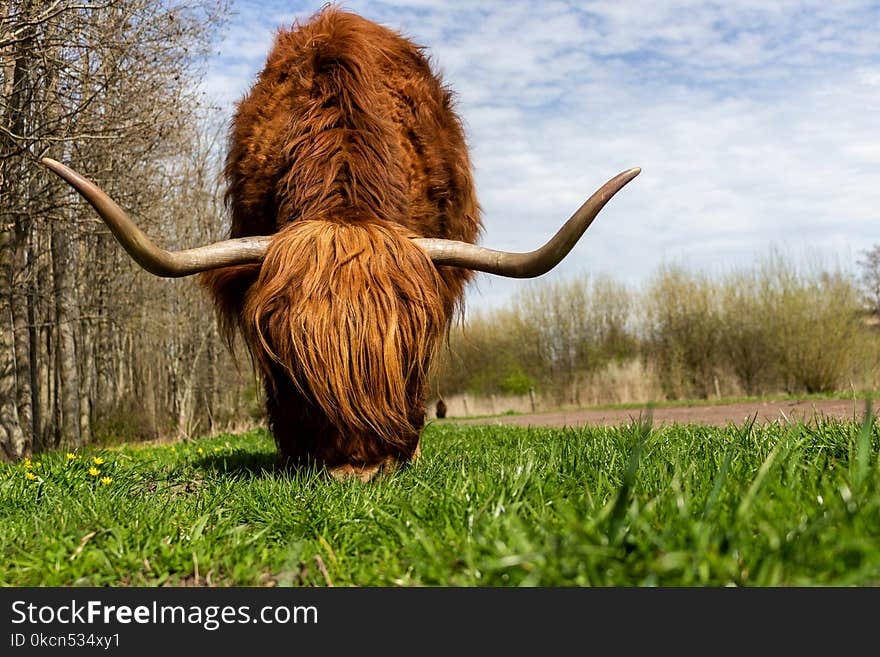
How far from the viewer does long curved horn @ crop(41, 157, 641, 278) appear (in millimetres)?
3569

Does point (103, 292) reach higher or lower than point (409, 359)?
higher

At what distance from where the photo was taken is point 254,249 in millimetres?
4184

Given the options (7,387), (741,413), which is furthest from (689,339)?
(7,387)

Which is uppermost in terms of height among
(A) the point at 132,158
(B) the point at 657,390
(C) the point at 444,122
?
(A) the point at 132,158

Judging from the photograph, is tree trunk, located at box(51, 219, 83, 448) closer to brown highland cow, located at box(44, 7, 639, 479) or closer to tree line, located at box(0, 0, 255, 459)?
tree line, located at box(0, 0, 255, 459)

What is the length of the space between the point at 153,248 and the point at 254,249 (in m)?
0.58

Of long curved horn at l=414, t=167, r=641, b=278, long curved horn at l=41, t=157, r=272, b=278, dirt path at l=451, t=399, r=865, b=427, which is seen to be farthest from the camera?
dirt path at l=451, t=399, r=865, b=427

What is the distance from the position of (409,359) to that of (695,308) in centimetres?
2562

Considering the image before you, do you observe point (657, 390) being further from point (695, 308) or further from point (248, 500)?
point (248, 500)

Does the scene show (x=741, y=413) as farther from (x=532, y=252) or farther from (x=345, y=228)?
(x=345, y=228)

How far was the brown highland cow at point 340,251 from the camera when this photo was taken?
11.6 feet

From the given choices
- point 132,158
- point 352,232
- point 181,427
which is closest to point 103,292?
point 181,427

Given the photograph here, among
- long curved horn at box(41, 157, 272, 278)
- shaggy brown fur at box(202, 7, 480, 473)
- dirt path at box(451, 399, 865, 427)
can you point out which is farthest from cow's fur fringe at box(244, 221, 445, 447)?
dirt path at box(451, 399, 865, 427)
